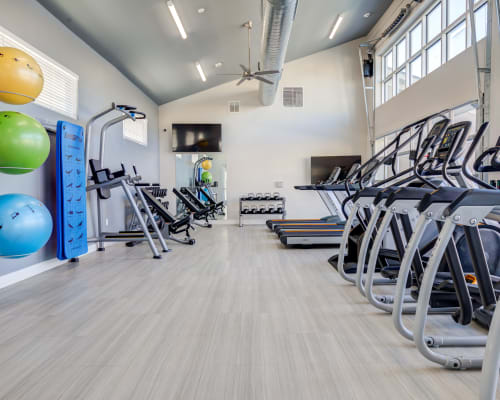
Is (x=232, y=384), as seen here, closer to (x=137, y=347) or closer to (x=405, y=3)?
(x=137, y=347)

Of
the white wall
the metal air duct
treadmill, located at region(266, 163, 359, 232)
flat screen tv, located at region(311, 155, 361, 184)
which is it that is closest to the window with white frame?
the white wall

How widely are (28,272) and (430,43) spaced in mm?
7235

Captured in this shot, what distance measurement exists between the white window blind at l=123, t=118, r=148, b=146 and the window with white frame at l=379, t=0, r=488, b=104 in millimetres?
5779

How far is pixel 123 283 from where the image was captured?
3184mm

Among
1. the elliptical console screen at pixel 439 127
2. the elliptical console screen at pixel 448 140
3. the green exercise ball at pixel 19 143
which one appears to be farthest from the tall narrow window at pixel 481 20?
the green exercise ball at pixel 19 143

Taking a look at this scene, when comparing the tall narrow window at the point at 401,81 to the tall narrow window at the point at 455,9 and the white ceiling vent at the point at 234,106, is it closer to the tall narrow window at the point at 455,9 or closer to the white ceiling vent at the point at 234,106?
A: the tall narrow window at the point at 455,9

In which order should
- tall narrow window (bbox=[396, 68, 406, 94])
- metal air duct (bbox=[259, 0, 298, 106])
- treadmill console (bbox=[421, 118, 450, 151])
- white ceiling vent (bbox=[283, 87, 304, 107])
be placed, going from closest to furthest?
treadmill console (bbox=[421, 118, 450, 151])
metal air duct (bbox=[259, 0, 298, 106])
tall narrow window (bbox=[396, 68, 406, 94])
white ceiling vent (bbox=[283, 87, 304, 107])

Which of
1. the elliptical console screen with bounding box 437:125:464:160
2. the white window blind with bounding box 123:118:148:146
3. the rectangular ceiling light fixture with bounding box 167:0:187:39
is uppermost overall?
the rectangular ceiling light fixture with bounding box 167:0:187:39

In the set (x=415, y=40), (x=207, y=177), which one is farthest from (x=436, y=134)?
(x=207, y=177)

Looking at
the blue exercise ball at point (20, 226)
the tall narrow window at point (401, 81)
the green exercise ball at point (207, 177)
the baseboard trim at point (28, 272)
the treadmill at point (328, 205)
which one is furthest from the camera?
the green exercise ball at point (207, 177)

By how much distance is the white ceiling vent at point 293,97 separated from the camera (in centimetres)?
902

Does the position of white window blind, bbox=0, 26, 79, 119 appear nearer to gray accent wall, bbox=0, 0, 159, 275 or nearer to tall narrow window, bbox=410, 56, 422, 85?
gray accent wall, bbox=0, 0, 159, 275

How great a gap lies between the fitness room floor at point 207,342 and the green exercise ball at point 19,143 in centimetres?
107

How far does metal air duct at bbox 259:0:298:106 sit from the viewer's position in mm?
4500
